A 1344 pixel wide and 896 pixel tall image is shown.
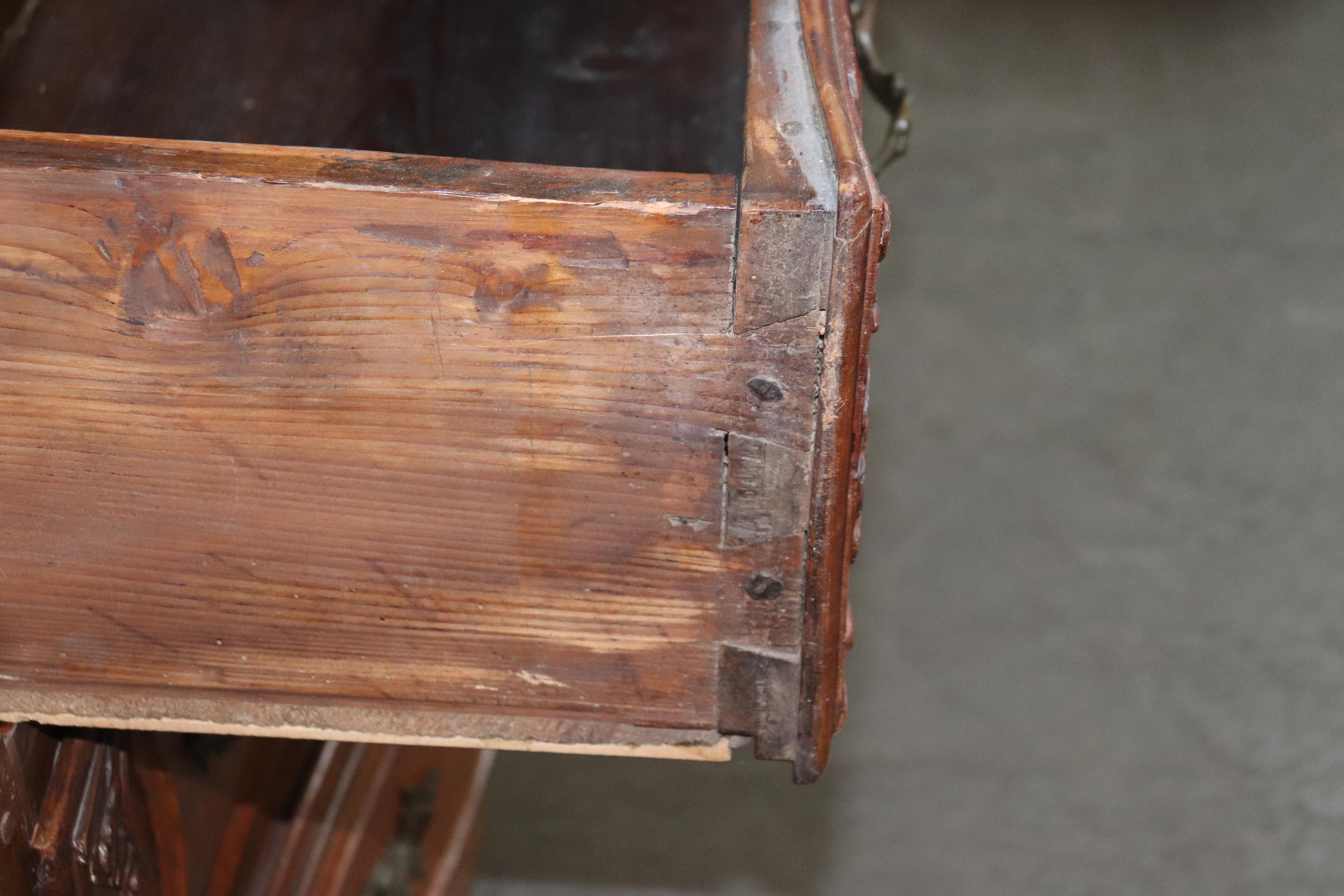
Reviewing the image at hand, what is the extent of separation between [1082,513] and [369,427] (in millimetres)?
1829

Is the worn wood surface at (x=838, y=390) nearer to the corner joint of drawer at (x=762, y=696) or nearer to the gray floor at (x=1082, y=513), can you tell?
the corner joint of drawer at (x=762, y=696)

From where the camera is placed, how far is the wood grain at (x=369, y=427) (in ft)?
2.00

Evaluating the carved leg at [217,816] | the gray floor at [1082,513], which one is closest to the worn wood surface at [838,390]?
the carved leg at [217,816]

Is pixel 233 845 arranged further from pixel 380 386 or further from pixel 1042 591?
pixel 1042 591

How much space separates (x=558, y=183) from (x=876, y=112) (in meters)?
2.02

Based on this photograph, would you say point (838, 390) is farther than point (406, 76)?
No

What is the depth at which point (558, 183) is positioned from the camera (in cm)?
61

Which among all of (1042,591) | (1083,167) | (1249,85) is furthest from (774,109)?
(1249,85)

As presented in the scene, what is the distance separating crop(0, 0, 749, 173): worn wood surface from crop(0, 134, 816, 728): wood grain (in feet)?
1.43

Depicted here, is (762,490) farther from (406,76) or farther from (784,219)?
(406,76)

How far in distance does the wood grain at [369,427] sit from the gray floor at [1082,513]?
1.34 meters

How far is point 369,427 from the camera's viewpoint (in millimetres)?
647

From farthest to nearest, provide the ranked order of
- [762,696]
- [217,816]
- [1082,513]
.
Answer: [1082,513] → [217,816] → [762,696]

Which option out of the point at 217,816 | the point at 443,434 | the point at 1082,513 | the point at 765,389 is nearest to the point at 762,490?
the point at 765,389
